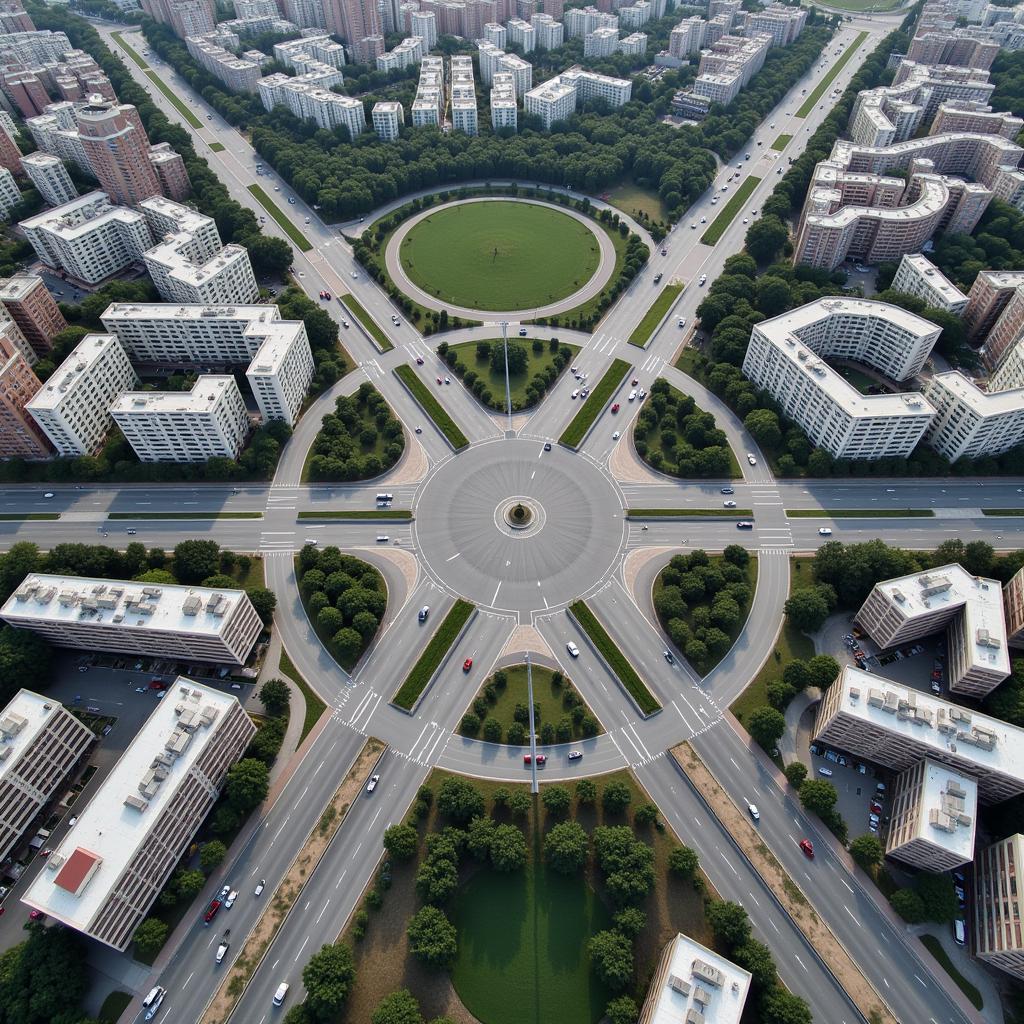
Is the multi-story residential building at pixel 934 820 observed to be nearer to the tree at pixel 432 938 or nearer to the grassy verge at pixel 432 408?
the tree at pixel 432 938

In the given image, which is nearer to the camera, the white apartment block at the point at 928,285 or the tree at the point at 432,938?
the tree at the point at 432,938

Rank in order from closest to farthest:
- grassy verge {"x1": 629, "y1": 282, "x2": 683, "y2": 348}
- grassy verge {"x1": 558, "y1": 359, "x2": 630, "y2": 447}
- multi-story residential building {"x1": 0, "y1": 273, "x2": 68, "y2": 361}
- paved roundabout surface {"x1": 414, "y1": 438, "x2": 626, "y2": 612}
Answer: paved roundabout surface {"x1": 414, "y1": 438, "x2": 626, "y2": 612}, grassy verge {"x1": 558, "y1": 359, "x2": 630, "y2": 447}, multi-story residential building {"x1": 0, "y1": 273, "x2": 68, "y2": 361}, grassy verge {"x1": 629, "y1": 282, "x2": 683, "y2": 348}

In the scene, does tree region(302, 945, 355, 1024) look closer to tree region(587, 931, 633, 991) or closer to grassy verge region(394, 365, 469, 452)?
tree region(587, 931, 633, 991)

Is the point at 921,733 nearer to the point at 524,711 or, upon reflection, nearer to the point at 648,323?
the point at 524,711

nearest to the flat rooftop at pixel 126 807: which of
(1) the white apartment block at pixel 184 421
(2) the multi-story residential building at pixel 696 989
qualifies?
(1) the white apartment block at pixel 184 421

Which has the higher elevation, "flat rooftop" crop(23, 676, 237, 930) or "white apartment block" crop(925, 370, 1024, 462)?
"white apartment block" crop(925, 370, 1024, 462)

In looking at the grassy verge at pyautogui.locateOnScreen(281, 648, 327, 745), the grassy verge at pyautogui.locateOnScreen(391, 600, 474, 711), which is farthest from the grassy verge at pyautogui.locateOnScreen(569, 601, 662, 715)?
the grassy verge at pyautogui.locateOnScreen(281, 648, 327, 745)

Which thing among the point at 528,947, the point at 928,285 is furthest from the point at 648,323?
the point at 528,947
